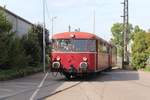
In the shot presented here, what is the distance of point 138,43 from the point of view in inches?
2527

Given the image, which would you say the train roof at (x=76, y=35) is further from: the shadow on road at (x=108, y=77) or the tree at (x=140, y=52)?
the tree at (x=140, y=52)

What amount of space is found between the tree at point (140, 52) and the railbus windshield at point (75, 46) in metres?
30.0

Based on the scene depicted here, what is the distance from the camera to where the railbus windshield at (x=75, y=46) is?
33.9 meters

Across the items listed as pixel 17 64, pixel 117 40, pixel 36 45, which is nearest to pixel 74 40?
pixel 17 64

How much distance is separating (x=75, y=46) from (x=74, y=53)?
1.86ft

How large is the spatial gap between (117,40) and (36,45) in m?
81.6

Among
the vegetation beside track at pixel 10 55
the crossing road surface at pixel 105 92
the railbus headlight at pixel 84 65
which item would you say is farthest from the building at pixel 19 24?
the crossing road surface at pixel 105 92

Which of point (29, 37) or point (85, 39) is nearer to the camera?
point (85, 39)

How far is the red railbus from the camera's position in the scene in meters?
33.4

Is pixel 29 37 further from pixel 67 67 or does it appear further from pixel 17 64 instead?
pixel 67 67

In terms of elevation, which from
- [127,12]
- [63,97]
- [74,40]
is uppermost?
[127,12]

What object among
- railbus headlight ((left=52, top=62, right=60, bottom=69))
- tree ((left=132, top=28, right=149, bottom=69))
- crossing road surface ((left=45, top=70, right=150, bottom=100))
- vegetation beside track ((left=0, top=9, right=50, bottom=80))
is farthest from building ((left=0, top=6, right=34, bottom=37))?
crossing road surface ((left=45, top=70, right=150, bottom=100))

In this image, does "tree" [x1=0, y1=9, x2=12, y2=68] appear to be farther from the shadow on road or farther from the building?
the building

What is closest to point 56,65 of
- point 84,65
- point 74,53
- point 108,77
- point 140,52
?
point 74,53
